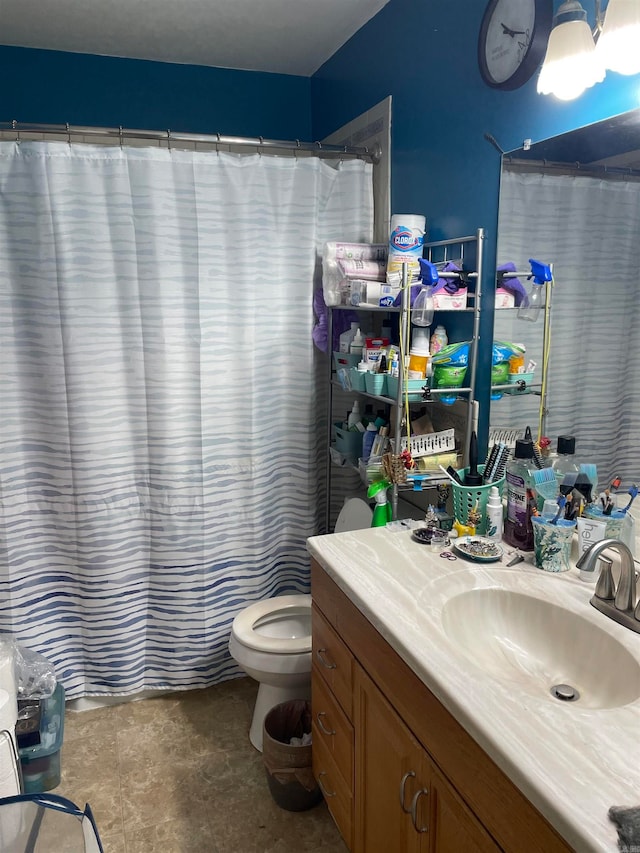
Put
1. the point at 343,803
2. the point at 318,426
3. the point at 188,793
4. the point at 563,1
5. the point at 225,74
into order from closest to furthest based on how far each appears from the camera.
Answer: the point at 563,1 → the point at 343,803 → the point at 188,793 → the point at 318,426 → the point at 225,74

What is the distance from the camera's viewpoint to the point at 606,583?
1231mm

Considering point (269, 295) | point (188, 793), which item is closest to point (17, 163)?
point (269, 295)

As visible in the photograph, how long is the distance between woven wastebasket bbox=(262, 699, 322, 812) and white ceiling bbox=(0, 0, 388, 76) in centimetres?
235

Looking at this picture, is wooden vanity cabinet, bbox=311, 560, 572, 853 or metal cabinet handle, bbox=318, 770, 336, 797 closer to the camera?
wooden vanity cabinet, bbox=311, 560, 572, 853

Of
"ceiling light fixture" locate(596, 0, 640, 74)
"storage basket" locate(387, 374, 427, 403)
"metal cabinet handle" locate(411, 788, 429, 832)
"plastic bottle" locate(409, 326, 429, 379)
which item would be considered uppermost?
"ceiling light fixture" locate(596, 0, 640, 74)

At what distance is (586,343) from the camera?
57.3 inches

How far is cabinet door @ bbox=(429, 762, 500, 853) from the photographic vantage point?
0.93 metres

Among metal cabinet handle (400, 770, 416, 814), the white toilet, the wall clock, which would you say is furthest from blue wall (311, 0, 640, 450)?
metal cabinet handle (400, 770, 416, 814)

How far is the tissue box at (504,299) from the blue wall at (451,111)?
0.05 meters

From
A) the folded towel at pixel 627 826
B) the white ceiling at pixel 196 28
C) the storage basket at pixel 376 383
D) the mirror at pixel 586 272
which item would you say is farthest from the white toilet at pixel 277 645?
the white ceiling at pixel 196 28

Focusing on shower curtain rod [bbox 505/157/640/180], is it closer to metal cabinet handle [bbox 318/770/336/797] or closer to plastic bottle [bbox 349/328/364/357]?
plastic bottle [bbox 349/328/364/357]

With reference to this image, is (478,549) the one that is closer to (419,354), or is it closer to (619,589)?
(619,589)

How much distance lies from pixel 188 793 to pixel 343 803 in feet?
2.08

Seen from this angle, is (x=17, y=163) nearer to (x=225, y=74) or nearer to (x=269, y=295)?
(x=269, y=295)
